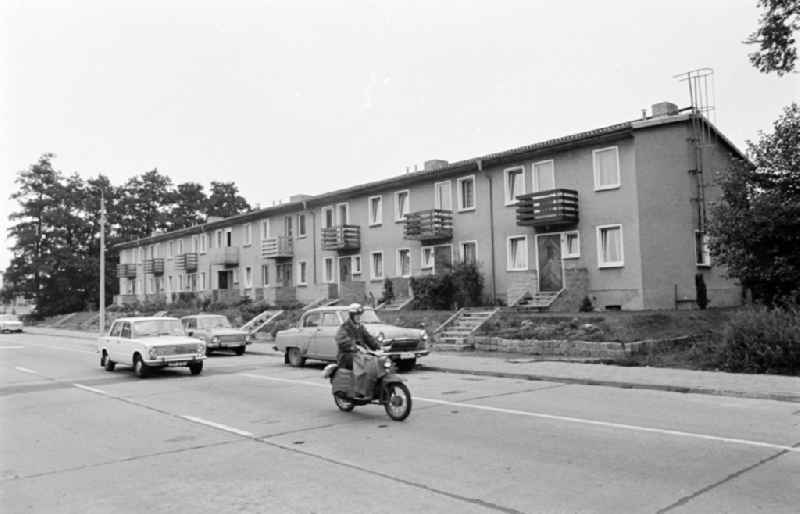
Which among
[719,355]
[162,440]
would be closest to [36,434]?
[162,440]

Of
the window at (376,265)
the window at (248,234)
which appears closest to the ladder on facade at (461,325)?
the window at (376,265)

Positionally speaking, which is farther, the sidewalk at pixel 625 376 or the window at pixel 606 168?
the window at pixel 606 168

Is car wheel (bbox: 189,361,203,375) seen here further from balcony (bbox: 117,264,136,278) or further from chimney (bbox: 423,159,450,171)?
balcony (bbox: 117,264,136,278)

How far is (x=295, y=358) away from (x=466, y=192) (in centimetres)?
1423

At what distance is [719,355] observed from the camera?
14.3 meters

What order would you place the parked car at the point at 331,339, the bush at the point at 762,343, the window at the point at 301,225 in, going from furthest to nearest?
the window at the point at 301,225, the parked car at the point at 331,339, the bush at the point at 762,343

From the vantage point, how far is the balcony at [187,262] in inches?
2045

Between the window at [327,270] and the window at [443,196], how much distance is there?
9.42 m

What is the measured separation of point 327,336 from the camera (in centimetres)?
1694

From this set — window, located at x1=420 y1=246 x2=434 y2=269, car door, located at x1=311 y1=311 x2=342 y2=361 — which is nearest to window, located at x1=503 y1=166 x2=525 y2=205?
window, located at x1=420 y1=246 x2=434 y2=269

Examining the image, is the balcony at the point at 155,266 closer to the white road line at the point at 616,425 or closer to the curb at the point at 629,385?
the curb at the point at 629,385

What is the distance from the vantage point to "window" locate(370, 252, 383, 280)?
3406 centimetres

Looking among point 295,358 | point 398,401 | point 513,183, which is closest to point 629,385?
point 398,401

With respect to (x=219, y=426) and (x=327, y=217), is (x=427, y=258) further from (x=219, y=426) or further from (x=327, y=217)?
(x=219, y=426)
